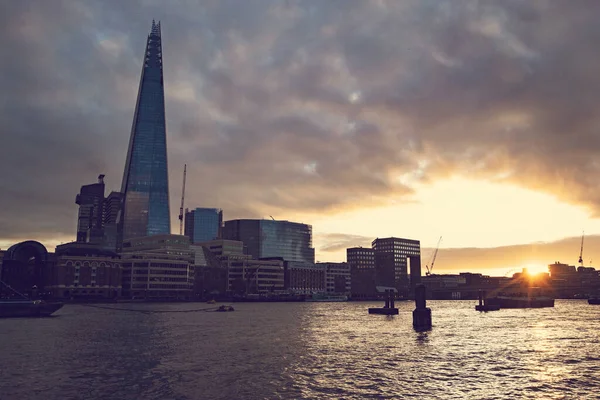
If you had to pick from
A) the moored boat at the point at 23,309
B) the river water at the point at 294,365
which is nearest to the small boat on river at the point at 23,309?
the moored boat at the point at 23,309

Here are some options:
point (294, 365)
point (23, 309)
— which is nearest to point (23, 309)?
point (23, 309)

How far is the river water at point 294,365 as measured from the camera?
156 ft

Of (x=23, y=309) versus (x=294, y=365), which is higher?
(x=294, y=365)

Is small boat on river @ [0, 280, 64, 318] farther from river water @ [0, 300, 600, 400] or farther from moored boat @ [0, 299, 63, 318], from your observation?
river water @ [0, 300, 600, 400]

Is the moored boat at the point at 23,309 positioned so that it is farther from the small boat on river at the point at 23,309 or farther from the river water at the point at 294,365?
the river water at the point at 294,365

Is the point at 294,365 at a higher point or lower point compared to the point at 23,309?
higher

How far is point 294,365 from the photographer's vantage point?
6269 cm

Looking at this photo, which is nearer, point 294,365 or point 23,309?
point 294,365

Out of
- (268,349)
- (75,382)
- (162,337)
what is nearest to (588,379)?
(268,349)

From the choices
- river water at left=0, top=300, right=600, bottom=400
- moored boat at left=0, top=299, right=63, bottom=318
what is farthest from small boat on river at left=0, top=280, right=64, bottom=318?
river water at left=0, top=300, right=600, bottom=400

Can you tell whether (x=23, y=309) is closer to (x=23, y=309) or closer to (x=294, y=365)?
(x=23, y=309)

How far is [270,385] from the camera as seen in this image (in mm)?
50406

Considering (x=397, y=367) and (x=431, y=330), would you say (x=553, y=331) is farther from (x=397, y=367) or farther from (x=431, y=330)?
(x=397, y=367)

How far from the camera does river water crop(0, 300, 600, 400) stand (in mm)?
47688
